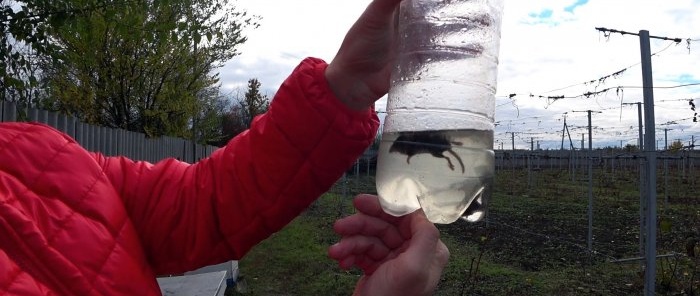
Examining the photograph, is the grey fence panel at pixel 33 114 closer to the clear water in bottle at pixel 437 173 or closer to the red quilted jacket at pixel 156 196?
the red quilted jacket at pixel 156 196

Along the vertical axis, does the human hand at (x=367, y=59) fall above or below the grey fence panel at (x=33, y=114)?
below

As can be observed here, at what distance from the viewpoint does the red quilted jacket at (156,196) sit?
57.0 inches

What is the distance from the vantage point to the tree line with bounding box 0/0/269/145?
4074 mm

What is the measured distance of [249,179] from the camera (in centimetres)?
162

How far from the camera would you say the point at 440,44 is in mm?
1338

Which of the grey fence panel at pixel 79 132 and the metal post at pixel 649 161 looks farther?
the metal post at pixel 649 161

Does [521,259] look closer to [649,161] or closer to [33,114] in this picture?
[649,161]

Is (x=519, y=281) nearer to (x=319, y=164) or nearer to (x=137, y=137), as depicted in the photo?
(x=137, y=137)

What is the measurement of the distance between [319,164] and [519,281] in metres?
6.59

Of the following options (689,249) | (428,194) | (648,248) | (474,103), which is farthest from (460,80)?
(689,249)

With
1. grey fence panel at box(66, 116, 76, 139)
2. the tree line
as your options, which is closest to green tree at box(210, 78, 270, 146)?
the tree line

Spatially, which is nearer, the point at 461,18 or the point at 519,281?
the point at 461,18

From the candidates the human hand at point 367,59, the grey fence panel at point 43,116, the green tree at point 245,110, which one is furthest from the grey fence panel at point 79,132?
the green tree at point 245,110

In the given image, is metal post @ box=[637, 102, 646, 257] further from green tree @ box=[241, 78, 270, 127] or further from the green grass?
green tree @ box=[241, 78, 270, 127]
